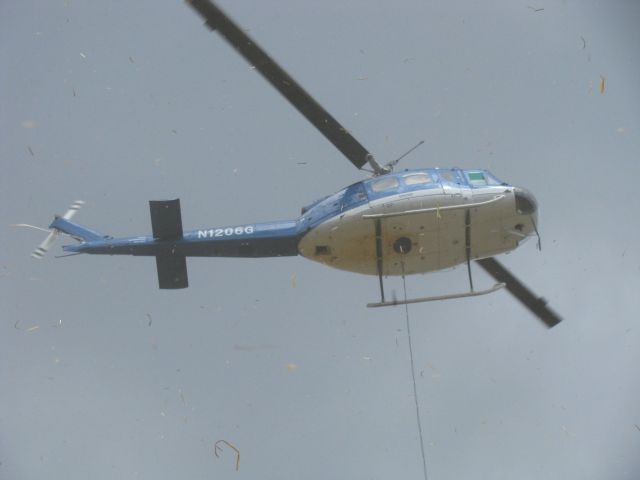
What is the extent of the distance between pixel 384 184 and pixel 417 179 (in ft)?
2.07

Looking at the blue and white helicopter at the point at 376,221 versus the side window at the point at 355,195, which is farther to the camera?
the side window at the point at 355,195

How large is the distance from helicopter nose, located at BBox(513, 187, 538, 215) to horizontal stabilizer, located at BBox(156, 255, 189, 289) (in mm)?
6871

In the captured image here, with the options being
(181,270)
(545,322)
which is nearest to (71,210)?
(181,270)

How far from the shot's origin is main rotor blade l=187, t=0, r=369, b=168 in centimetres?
1287

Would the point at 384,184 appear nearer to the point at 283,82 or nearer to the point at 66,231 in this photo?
the point at 283,82

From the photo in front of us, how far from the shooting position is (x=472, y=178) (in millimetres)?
14117

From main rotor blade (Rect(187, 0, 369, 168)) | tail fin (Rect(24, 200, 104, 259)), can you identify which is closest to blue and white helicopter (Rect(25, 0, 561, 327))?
main rotor blade (Rect(187, 0, 369, 168))

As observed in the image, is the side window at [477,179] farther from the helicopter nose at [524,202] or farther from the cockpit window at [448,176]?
the helicopter nose at [524,202]

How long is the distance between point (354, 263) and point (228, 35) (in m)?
4.84

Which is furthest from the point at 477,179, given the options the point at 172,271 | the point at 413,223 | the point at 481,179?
the point at 172,271

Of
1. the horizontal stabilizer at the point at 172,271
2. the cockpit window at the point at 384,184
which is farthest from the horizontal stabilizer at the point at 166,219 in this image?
the cockpit window at the point at 384,184

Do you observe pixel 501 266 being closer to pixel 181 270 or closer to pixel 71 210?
pixel 181 270

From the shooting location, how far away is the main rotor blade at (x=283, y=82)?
12867 millimetres

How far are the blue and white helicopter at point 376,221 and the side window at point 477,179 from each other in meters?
0.02
